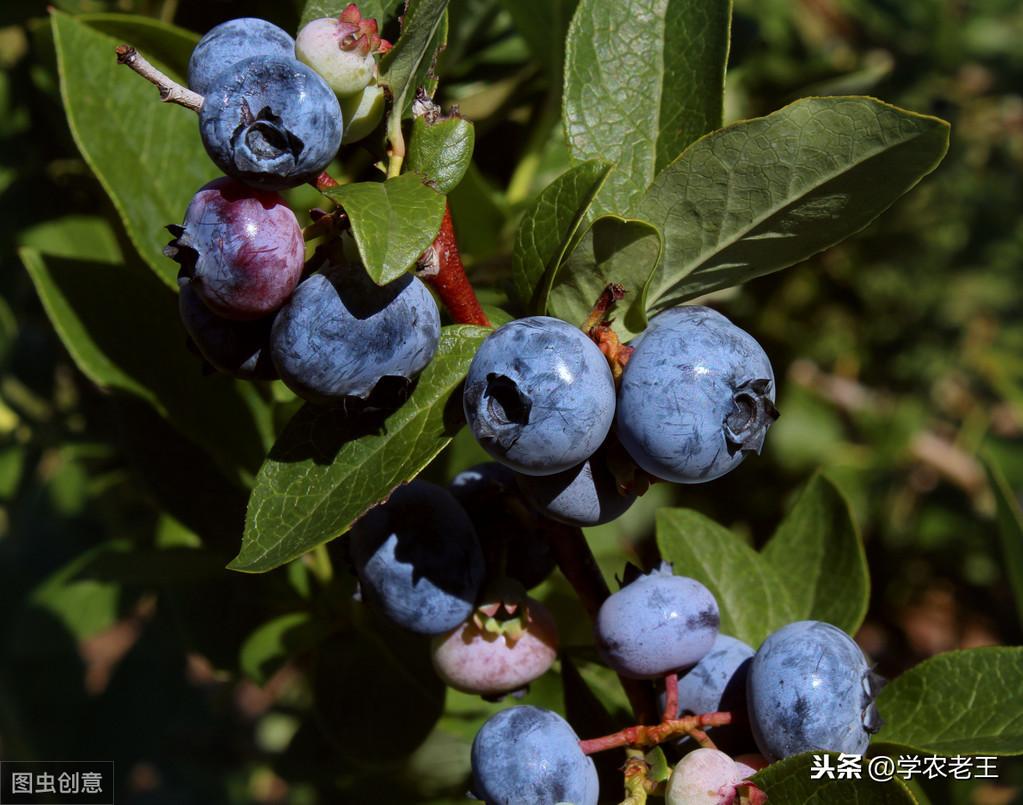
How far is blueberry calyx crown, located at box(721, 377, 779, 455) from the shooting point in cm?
91

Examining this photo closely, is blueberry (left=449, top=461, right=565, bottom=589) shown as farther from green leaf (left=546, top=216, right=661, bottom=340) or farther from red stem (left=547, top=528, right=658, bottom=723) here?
green leaf (left=546, top=216, right=661, bottom=340)

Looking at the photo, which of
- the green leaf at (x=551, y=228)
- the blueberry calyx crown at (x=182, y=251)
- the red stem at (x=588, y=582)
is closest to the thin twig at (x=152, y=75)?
the blueberry calyx crown at (x=182, y=251)

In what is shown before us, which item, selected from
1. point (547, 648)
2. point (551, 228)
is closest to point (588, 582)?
point (547, 648)

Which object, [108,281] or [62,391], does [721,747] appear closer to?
[108,281]

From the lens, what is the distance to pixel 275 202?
2.97ft

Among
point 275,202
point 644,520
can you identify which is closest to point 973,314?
point 644,520

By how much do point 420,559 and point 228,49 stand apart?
546 millimetres

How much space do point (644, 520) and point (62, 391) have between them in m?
1.52

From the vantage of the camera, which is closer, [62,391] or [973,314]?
[62,391]

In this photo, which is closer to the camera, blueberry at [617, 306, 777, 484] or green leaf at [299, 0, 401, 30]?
blueberry at [617, 306, 777, 484]

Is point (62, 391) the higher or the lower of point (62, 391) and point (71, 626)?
the higher

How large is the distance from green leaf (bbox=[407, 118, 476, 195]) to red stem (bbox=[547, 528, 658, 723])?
0.42 m

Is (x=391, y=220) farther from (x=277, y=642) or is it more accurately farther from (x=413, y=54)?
(x=277, y=642)

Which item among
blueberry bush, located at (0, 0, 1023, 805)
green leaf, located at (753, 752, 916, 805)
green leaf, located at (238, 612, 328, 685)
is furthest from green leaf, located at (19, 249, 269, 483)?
green leaf, located at (753, 752, 916, 805)
